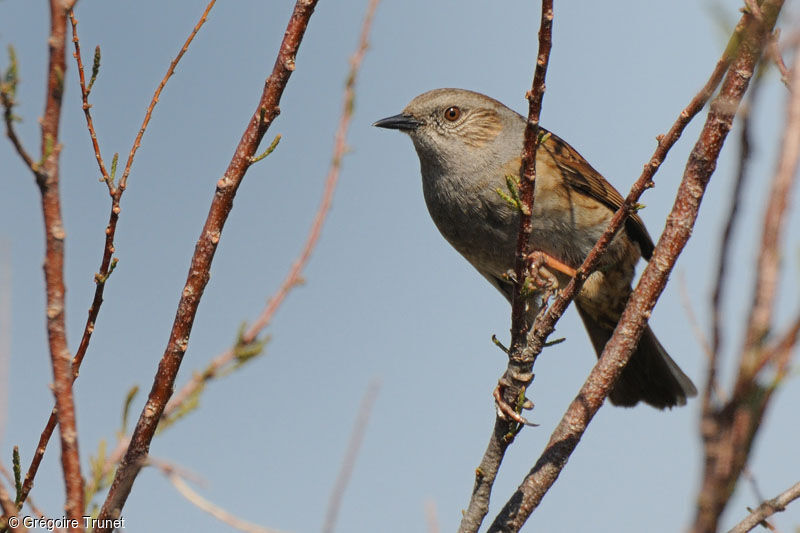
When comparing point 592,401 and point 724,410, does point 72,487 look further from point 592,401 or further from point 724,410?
point 592,401

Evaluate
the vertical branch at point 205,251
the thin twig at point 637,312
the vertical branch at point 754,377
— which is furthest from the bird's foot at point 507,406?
the vertical branch at point 754,377

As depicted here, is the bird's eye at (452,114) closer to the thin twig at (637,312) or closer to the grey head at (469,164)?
the grey head at (469,164)

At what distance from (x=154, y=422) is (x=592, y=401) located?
5.21 ft

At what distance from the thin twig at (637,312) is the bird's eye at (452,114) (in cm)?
283

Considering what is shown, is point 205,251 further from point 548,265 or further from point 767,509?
point 548,265

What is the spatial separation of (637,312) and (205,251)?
5.19 feet

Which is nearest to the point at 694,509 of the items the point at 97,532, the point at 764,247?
the point at 764,247

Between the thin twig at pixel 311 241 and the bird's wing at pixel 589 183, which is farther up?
the bird's wing at pixel 589 183

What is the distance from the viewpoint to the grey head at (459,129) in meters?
5.38

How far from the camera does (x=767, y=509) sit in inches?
110

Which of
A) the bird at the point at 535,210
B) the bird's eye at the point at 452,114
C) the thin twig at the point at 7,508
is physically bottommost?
the thin twig at the point at 7,508

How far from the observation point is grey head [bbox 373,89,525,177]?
17.6ft

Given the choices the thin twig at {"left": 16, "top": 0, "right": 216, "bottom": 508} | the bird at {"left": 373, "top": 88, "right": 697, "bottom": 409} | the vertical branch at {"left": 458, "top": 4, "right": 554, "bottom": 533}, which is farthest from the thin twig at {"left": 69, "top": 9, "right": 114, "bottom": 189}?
the bird at {"left": 373, "top": 88, "right": 697, "bottom": 409}

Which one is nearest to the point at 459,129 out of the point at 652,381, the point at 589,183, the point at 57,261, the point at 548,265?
the point at 589,183
